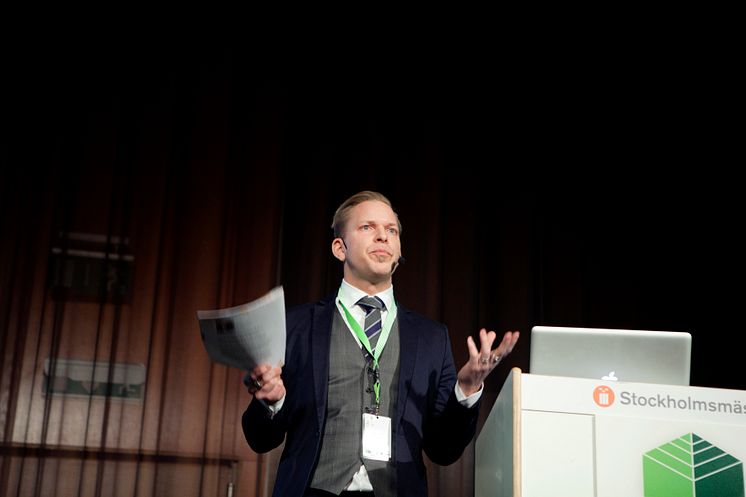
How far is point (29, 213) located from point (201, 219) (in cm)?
76

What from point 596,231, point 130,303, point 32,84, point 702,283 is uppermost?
point 32,84

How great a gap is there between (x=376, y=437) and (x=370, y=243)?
0.63 meters

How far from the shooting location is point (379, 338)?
2248 mm

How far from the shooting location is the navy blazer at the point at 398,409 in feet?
6.76

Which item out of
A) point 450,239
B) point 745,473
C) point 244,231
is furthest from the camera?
point 450,239

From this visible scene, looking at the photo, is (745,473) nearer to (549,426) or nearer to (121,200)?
(549,426)

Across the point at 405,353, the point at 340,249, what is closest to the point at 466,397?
the point at 405,353

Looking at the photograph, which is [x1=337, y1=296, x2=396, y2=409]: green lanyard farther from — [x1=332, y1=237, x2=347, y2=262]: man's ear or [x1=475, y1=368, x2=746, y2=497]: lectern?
[x1=475, y1=368, x2=746, y2=497]: lectern

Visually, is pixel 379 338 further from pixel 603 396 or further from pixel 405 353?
pixel 603 396

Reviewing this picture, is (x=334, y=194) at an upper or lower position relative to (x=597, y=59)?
lower

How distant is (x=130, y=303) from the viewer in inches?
142

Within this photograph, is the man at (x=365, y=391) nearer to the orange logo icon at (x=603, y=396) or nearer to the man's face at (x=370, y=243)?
the man's face at (x=370, y=243)

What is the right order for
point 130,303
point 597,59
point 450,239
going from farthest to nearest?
point 597,59
point 450,239
point 130,303

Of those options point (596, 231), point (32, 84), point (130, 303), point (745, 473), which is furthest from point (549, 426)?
point (32, 84)
